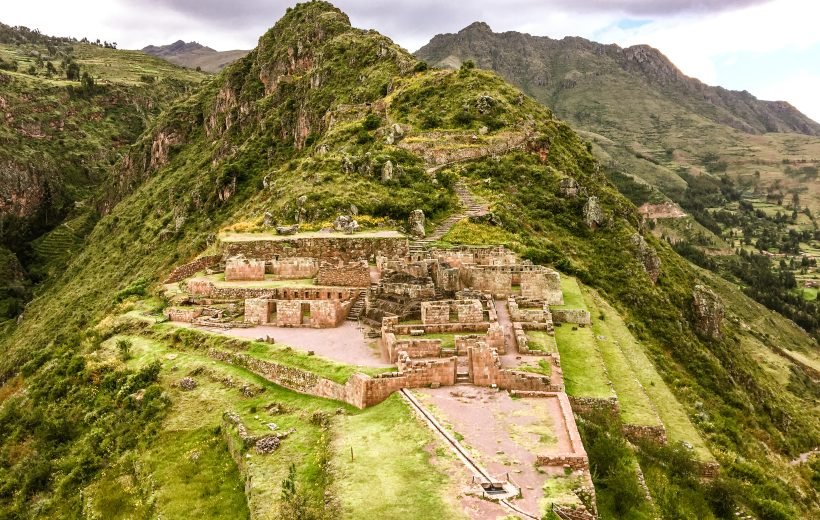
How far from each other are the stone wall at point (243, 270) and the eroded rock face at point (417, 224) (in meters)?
11.6

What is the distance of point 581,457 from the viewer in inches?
452

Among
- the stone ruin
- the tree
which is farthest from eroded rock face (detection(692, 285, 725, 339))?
the tree

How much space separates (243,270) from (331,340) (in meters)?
9.37

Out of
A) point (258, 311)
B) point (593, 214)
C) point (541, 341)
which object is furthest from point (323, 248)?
point (593, 214)

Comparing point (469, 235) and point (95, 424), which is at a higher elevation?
point (469, 235)

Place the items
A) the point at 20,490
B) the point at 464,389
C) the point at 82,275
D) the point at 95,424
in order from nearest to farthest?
the point at 464,389
the point at 20,490
the point at 95,424
the point at 82,275

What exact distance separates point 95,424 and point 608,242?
3401cm

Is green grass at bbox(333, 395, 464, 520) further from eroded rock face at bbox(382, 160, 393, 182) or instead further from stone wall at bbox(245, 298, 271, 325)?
eroded rock face at bbox(382, 160, 393, 182)

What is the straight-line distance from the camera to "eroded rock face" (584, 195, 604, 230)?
43.4 meters

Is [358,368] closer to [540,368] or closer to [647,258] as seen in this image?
[540,368]

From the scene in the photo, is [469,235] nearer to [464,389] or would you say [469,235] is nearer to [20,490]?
[464,389]

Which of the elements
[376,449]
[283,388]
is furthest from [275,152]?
[376,449]

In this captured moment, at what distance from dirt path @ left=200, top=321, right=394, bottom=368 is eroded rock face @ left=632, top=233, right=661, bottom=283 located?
26.6 meters

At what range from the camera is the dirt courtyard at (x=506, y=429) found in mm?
11016
